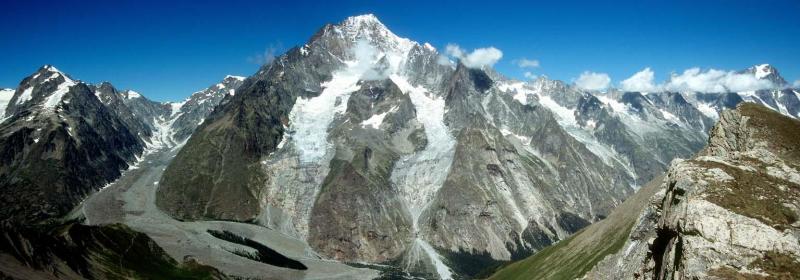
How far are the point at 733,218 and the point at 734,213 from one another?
27.3 inches

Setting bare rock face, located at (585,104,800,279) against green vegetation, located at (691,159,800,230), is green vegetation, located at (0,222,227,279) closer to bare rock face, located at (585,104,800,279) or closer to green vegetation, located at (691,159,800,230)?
bare rock face, located at (585,104,800,279)

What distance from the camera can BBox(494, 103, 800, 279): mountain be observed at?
47219 mm

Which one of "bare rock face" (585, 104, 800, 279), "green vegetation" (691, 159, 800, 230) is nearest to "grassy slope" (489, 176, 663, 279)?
"bare rock face" (585, 104, 800, 279)

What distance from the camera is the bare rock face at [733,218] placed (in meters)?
47.0

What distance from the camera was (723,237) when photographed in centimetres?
4878

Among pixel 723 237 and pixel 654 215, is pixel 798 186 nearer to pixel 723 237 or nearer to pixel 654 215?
pixel 723 237

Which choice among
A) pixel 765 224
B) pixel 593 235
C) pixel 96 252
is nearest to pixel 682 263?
pixel 765 224

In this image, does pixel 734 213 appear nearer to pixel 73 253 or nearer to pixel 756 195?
pixel 756 195

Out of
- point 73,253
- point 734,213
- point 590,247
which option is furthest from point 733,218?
point 73,253

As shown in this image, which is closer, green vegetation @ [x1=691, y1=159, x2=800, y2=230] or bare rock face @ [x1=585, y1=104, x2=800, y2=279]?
bare rock face @ [x1=585, y1=104, x2=800, y2=279]

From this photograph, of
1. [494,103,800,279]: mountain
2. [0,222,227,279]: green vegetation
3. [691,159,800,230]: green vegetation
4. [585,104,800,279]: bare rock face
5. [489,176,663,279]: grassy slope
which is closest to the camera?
[585,104,800,279]: bare rock face

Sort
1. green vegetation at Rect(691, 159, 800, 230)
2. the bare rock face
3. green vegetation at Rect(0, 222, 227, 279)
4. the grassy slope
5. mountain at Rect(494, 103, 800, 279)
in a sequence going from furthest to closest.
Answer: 1. the grassy slope
2. green vegetation at Rect(0, 222, 227, 279)
3. green vegetation at Rect(691, 159, 800, 230)
4. mountain at Rect(494, 103, 800, 279)
5. the bare rock face

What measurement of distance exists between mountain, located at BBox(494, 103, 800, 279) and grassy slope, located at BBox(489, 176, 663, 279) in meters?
54.2

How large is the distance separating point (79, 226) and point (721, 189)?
198m
